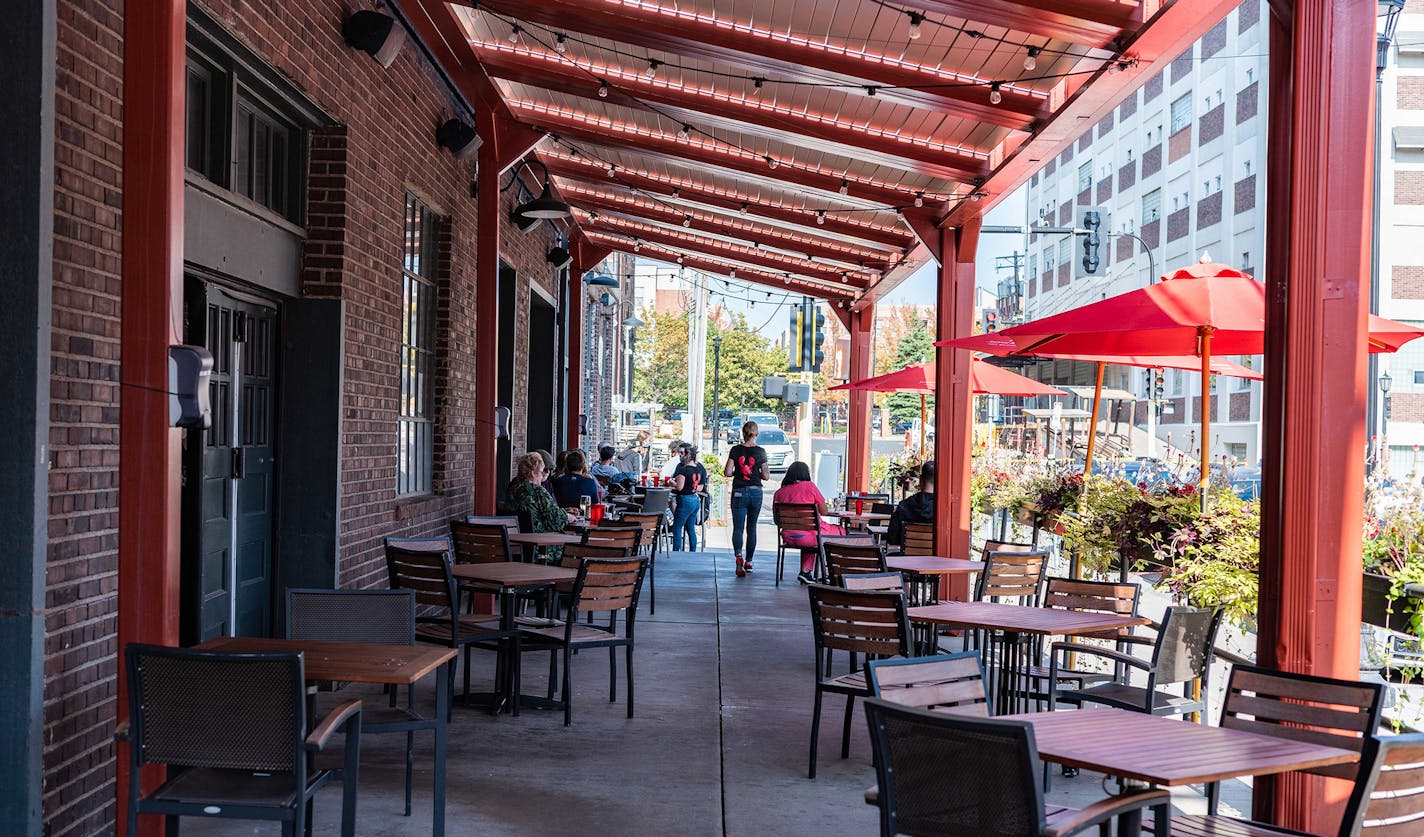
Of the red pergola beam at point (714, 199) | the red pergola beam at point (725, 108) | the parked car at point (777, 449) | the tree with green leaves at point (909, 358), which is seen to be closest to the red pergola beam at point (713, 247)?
the red pergola beam at point (714, 199)

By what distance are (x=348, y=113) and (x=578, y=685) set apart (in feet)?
12.0

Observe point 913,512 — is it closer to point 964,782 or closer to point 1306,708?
point 1306,708

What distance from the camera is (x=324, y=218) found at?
24.8 feet

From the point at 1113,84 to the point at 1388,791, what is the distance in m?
4.82

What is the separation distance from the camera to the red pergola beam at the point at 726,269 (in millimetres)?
18422

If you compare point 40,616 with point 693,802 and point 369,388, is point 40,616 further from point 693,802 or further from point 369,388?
point 369,388

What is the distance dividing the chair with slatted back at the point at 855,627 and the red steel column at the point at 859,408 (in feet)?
39.8

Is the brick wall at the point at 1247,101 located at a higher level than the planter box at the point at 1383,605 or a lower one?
higher

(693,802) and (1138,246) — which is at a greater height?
(1138,246)

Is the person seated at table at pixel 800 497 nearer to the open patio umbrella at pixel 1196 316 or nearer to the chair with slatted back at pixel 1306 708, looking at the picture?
the open patio umbrella at pixel 1196 316

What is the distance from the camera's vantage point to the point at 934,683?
4047 mm

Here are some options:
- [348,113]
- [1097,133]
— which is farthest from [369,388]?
[1097,133]

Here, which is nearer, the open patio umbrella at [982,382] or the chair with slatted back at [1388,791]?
the chair with slatted back at [1388,791]

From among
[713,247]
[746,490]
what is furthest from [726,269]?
[746,490]
